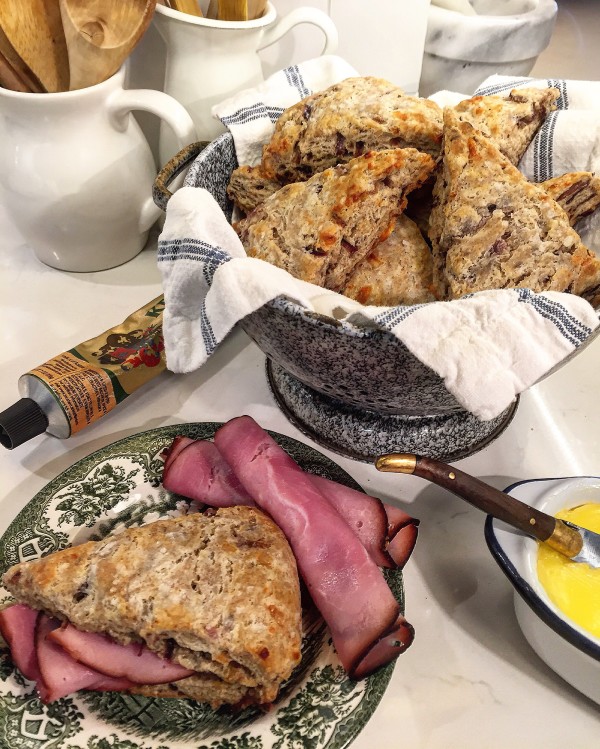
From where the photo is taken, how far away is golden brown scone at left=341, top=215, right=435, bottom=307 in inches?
25.5

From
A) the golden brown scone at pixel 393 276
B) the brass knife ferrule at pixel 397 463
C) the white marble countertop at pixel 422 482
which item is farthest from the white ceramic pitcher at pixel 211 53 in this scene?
the brass knife ferrule at pixel 397 463

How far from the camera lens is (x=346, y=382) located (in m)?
0.59

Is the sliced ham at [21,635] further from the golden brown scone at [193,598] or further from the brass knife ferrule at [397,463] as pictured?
the brass knife ferrule at [397,463]

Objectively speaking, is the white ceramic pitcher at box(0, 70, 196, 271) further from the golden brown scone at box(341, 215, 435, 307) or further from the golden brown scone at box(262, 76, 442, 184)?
the golden brown scone at box(341, 215, 435, 307)

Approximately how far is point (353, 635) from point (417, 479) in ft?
0.80

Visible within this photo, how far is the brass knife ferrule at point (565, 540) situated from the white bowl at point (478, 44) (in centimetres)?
110

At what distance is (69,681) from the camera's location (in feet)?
1.56

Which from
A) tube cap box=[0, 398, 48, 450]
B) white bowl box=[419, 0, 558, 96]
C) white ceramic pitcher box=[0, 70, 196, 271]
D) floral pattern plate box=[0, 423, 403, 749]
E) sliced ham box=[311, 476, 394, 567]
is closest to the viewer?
floral pattern plate box=[0, 423, 403, 749]

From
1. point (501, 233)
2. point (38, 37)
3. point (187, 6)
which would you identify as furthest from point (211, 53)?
point (501, 233)

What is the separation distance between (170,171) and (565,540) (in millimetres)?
546

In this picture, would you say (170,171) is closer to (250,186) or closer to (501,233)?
(250,186)

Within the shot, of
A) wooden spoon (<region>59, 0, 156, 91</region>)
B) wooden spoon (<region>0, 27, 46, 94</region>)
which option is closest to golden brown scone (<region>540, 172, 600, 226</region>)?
wooden spoon (<region>59, 0, 156, 91</region>)

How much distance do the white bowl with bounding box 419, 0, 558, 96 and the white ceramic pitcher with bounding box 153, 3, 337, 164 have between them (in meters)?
0.49

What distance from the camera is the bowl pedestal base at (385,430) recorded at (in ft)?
2.30
